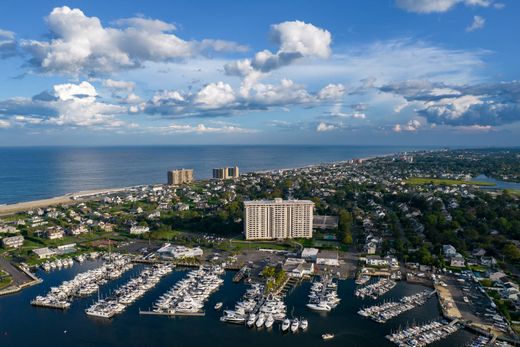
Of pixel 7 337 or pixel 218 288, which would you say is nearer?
pixel 7 337

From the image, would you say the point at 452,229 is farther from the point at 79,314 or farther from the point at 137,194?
the point at 137,194

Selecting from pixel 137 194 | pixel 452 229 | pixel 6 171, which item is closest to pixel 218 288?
pixel 452 229

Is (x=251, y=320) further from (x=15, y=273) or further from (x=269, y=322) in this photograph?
Result: (x=15, y=273)

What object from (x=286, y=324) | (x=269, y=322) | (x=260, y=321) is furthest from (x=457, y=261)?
(x=260, y=321)

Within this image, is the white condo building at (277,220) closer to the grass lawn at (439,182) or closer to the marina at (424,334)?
the marina at (424,334)

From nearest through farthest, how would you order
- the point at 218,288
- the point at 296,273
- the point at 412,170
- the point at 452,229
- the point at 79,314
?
the point at 79,314
the point at 218,288
the point at 296,273
the point at 452,229
the point at 412,170
